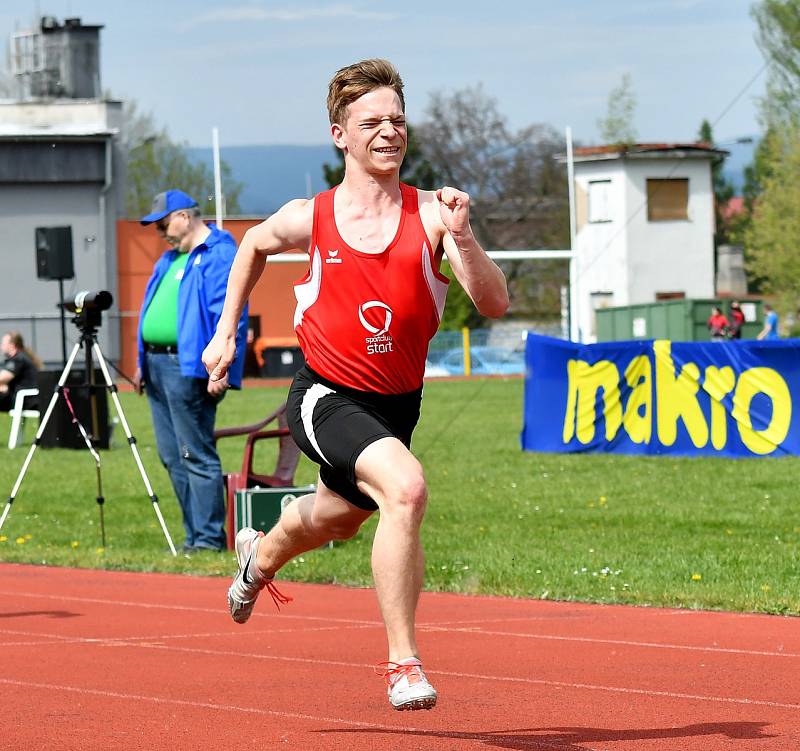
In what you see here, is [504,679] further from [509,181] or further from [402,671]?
[509,181]

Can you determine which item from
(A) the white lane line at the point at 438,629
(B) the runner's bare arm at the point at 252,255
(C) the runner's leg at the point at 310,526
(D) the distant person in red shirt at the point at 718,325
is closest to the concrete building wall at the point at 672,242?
(D) the distant person in red shirt at the point at 718,325

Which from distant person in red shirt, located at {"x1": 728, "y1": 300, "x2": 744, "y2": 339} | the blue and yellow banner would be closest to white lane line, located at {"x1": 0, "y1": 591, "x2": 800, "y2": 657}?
the blue and yellow banner

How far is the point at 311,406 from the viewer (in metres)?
5.65

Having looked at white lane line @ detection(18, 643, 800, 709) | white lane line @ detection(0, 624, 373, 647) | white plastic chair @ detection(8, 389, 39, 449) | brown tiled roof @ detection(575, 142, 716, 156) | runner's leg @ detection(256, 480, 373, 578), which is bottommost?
white plastic chair @ detection(8, 389, 39, 449)

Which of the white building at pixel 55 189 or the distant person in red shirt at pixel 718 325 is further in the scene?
the white building at pixel 55 189

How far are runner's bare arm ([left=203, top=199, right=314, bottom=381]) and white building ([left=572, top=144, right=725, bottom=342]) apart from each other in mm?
57283

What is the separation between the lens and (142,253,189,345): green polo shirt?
1092 cm

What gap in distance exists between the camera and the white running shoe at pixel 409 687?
5008mm

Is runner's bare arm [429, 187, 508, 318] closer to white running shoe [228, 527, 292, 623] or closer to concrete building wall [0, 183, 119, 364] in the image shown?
white running shoe [228, 527, 292, 623]

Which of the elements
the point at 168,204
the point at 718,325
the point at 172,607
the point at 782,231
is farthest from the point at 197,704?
the point at 782,231

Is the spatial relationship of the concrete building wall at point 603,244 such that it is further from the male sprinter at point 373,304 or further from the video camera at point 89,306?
the male sprinter at point 373,304

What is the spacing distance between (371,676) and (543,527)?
607 cm

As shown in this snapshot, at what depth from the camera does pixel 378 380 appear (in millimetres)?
5562

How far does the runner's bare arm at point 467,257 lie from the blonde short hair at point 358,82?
42 cm
